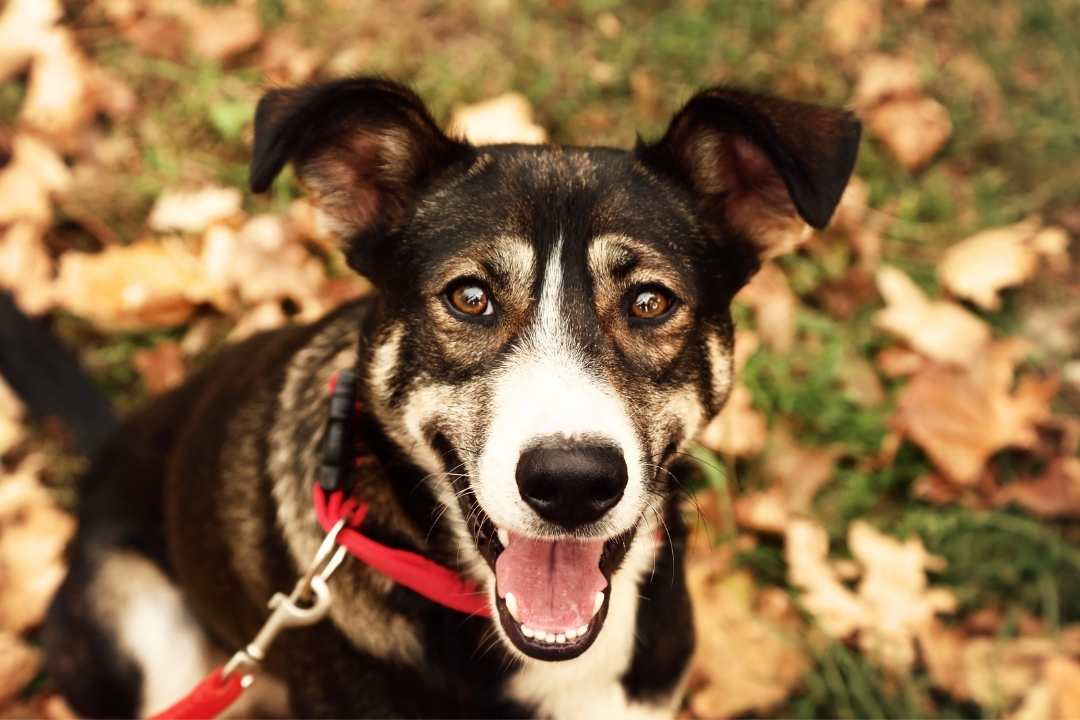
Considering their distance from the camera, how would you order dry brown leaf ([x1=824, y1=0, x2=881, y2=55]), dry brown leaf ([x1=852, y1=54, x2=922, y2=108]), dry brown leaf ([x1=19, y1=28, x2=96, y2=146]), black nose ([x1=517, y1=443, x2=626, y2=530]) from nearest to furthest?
1. black nose ([x1=517, y1=443, x2=626, y2=530])
2. dry brown leaf ([x1=19, y1=28, x2=96, y2=146])
3. dry brown leaf ([x1=852, y1=54, x2=922, y2=108])
4. dry brown leaf ([x1=824, y1=0, x2=881, y2=55])

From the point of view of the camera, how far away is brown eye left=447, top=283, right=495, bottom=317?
2592 mm

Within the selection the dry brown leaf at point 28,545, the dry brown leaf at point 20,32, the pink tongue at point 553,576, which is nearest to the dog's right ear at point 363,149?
the pink tongue at point 553,576

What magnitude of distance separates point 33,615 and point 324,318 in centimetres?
188

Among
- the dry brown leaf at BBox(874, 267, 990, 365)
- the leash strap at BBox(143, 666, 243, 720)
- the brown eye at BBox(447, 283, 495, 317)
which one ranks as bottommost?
the dry brown leaf at BBox(874, 267, 990, 365)

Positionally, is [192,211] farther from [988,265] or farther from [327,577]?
[988,265]

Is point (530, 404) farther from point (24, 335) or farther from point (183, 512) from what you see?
point (24, 335)

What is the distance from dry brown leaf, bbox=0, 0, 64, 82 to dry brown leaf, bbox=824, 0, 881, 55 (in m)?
4.30

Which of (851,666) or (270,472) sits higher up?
(270,472)

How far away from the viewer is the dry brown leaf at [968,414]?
166 inches

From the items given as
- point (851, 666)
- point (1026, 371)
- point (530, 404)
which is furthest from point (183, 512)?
point (1026, 371)

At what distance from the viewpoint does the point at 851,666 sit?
381 centimetres

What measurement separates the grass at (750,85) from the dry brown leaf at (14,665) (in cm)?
129

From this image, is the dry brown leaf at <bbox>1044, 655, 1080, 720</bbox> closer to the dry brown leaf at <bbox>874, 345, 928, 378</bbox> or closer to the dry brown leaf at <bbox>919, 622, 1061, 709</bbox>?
the dry brown leaf at <bbox>919, 622, 1061, 709</bbox>

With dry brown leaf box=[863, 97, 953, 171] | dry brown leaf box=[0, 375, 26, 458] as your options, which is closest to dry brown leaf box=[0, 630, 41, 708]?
dry brown leaf box=[0, 375, 26, 458]
